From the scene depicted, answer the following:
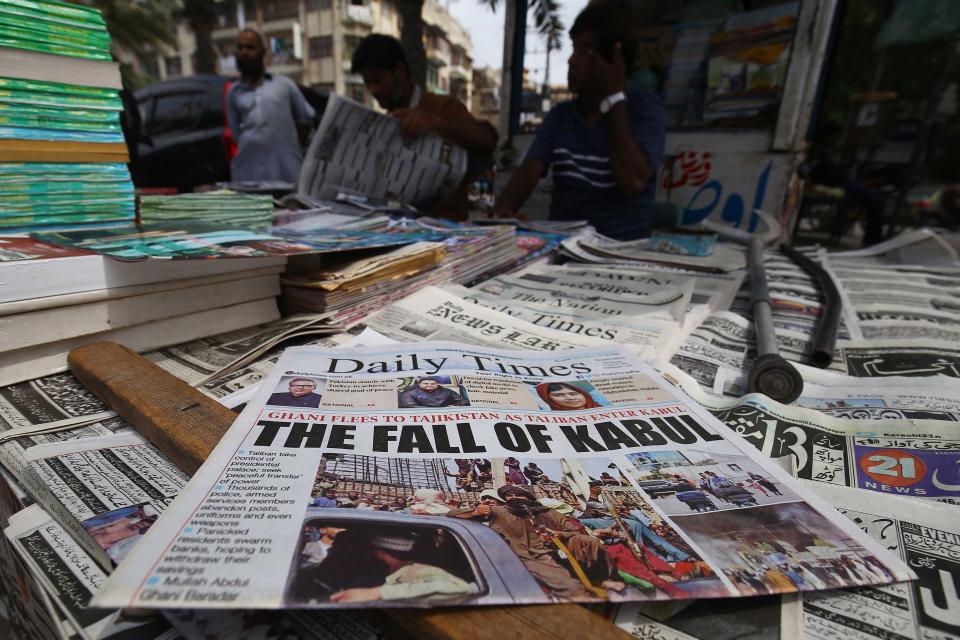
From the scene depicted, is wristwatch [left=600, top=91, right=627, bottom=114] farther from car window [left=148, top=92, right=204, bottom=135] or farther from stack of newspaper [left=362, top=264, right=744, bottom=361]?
car window [left=148, top=92, right=204, bottom=135]

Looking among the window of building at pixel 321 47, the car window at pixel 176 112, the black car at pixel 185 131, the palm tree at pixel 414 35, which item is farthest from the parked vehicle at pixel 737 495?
the window of building at pixel 321 47

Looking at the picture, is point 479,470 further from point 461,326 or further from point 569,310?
point 569,310

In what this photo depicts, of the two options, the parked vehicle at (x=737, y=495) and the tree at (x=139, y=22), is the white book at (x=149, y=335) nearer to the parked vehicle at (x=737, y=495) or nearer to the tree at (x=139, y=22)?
the parked vehicle at (x=737, y=495)

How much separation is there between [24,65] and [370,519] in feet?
3.19

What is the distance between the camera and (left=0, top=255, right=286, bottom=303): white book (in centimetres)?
57

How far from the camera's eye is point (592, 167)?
6.14 ft

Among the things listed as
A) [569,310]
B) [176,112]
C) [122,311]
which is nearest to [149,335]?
[122,311]

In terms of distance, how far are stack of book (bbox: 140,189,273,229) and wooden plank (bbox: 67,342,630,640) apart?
412 mm

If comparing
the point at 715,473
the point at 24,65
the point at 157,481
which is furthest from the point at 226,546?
the point at 24,65

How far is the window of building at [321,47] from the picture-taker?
19719mm

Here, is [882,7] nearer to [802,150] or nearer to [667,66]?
[667,66]

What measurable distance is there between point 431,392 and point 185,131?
4.54 meters

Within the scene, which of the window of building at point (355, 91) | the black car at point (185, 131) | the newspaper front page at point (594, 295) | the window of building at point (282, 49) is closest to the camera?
the newspaper front page at point (594, 295)

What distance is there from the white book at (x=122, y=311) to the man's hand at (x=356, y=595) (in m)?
0.61
